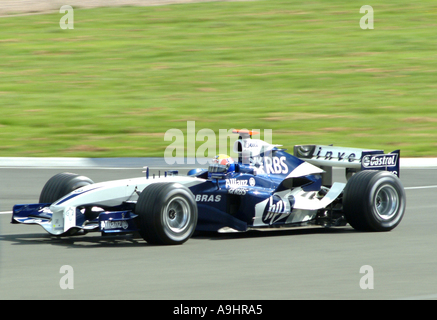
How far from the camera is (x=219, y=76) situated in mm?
25812

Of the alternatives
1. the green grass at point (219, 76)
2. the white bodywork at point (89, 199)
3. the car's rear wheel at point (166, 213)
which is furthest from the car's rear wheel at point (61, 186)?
the green grass at point (219, 76)

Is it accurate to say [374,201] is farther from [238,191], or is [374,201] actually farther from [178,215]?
[178,215]

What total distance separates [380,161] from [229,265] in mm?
3623

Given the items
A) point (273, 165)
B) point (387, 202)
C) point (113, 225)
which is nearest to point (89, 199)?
point (113, 225)

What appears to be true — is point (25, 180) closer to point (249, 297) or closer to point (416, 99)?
point (249, 297)

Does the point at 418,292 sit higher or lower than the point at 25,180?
lower

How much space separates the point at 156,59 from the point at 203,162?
12.3m

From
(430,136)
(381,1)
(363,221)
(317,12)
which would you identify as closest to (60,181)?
(363,221)

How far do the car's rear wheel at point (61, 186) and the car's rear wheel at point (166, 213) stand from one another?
5.00 feet

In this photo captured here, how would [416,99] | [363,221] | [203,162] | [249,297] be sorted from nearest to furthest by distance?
1. [249,297]
2. [363,221]
3. [203,162]
4. [416,99]

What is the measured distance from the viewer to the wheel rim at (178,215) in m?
8.30

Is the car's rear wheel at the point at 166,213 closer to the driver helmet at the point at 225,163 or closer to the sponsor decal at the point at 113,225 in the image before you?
the sponsor decal at the point at 113,225

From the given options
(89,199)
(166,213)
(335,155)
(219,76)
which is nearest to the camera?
(166,213)

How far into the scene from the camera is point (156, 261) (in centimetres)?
752
